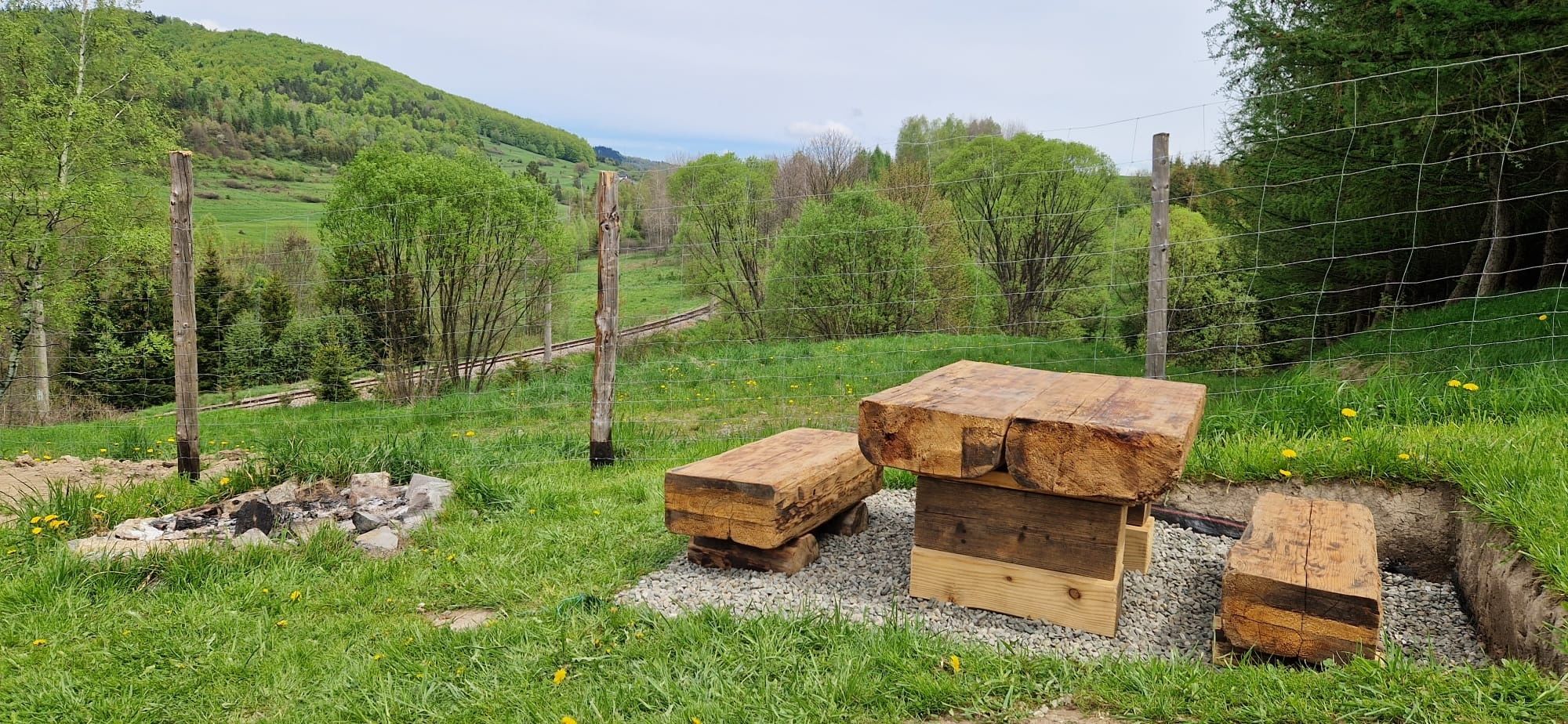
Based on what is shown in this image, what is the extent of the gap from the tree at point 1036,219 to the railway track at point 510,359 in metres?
8.01

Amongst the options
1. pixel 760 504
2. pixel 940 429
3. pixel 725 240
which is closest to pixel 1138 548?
pixel 940 429

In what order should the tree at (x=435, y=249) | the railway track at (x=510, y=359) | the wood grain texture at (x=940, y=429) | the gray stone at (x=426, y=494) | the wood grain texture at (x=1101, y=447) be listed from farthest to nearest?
1. the railway track at (x=510, y=359)
2. the tree at (x=435, y=249)
3. the gray stone at (x=426, y=494)
4. the wood grain texture at (x=940, y=429)
5. the wood grain texture at (x=1101, y=447)

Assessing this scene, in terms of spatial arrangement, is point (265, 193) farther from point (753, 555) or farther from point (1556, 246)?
point (1556, 246)

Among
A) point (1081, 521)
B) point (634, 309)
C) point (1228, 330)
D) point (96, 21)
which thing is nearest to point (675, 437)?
point (1081, 521)

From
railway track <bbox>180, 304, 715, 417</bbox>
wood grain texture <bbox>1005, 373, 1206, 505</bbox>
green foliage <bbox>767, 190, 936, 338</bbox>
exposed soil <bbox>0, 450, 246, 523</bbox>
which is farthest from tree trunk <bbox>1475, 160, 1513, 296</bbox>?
railway track <bbox>180, 304, 715, 417</bbox>

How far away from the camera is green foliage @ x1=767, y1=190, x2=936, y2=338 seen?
17391 mm

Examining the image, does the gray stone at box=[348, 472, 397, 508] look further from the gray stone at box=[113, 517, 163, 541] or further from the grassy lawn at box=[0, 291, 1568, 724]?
the gray stone at box=[113, 517, 163, 541]

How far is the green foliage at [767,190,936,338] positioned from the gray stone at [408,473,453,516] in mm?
12079

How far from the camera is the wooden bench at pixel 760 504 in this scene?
352 centimetres

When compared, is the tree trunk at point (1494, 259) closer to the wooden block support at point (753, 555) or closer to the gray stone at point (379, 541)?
the wooden block support at point (753, 555)

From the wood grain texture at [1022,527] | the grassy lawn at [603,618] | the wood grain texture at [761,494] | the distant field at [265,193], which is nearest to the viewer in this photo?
the grassy lawn at [603,618]

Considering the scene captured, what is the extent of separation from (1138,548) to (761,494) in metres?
1.70

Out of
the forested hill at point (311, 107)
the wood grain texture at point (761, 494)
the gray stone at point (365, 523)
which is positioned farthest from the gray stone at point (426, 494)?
the forested hill at point (311, 107)

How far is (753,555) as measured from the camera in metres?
3.68
